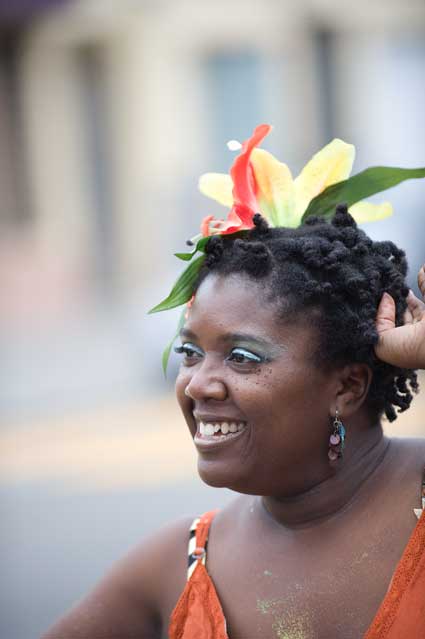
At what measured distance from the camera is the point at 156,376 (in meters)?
12.2

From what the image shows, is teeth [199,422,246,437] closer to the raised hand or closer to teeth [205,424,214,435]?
teeth [205,424,214,435]

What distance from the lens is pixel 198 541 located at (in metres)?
2.87

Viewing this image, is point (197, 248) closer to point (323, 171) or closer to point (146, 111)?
point (323, 171)

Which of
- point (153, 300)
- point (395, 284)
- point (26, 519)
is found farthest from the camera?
point (153, 300)

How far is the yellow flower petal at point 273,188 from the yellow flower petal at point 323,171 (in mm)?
36

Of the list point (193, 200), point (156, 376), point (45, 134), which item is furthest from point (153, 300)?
point (45, 134)

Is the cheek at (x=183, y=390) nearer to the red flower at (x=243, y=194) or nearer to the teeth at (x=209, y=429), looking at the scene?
the teeth at (x=209, y=429)

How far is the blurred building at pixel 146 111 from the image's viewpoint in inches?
620

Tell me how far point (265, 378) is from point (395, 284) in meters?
0.48

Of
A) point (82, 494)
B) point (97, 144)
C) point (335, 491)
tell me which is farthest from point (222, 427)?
point (97, 144)

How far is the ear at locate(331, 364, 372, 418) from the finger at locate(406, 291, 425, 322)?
0.20m

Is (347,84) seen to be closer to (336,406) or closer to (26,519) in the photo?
(26,519)

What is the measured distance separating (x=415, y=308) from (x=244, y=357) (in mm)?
508

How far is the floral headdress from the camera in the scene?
278 cm
